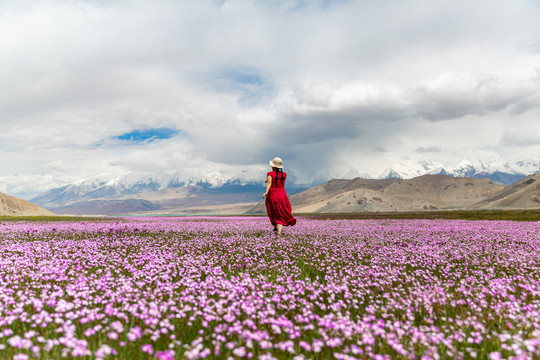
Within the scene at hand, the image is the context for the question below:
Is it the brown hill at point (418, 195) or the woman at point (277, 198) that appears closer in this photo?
the woman at point (277, 198)

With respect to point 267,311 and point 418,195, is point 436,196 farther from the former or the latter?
point 267,311

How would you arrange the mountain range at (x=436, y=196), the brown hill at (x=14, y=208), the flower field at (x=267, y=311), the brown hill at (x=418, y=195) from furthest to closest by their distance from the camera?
the brown hill at (x=418, y=195) → the mountain range at (x=436, y=196) → the brown hill at (x=14, y=208) → the flower field at (x=267, y=311)

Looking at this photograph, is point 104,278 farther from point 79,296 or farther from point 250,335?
point 250,335

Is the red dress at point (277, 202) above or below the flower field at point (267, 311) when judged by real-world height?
above

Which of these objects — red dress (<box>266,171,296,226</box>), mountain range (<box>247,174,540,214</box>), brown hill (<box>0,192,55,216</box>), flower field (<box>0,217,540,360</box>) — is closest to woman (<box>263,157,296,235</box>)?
red dress (<box>266,171,296,226</box>)

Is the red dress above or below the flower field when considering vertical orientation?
above

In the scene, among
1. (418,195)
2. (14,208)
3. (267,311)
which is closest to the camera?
(267,311)

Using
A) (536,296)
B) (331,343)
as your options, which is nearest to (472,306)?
(536,296)

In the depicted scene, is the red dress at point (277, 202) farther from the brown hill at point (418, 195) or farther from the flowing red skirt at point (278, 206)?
the brown hill at point (418, 195)

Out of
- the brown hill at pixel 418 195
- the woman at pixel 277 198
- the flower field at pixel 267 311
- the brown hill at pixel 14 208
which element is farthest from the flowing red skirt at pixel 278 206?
the brown hill at pixel 418 195

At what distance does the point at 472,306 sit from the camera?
4.98m

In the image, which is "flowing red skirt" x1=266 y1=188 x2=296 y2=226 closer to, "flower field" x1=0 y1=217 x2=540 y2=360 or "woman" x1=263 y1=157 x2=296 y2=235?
"woman" x1=263 y1=157 x2=296 y2=235

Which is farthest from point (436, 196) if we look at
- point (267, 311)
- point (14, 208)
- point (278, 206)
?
point (267, 311)

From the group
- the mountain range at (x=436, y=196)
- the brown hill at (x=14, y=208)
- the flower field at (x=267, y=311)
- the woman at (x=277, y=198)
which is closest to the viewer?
the flower field at (x=267, y=311)
